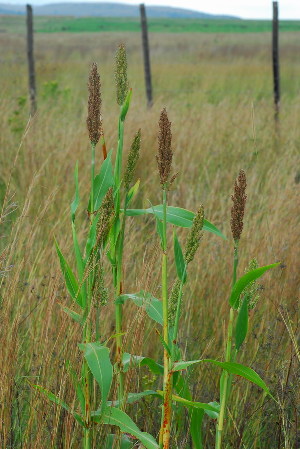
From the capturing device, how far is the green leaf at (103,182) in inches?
61.3

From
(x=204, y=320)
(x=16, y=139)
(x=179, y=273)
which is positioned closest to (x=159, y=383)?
(x=204, y=320)

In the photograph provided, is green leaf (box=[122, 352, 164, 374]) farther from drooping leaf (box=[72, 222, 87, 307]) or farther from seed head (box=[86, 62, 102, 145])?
seed head (box=[86, 62, 102, 145])

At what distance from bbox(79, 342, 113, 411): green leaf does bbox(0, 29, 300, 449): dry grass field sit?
16 centimetres

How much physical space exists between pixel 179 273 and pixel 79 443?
0.80 meters

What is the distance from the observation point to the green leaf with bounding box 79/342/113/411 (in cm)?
141

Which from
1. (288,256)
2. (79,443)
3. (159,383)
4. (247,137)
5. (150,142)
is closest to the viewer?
(79,443)

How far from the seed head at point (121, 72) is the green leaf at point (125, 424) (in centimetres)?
71

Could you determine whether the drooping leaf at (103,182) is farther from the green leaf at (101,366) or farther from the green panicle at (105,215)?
the green leaf at (101,366)

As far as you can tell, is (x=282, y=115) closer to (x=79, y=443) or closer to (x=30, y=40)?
(x=30, y=40)

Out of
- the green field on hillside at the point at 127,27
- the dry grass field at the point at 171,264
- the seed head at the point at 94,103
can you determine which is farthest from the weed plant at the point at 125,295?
the green field on hillside at the point at 127,27

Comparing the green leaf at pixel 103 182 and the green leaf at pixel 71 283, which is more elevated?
the green leaf at pixel 103 182

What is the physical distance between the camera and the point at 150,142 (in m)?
5.48

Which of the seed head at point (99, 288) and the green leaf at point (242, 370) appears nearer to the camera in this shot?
the green leaf at point (242, 370)

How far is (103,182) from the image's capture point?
1.57m
